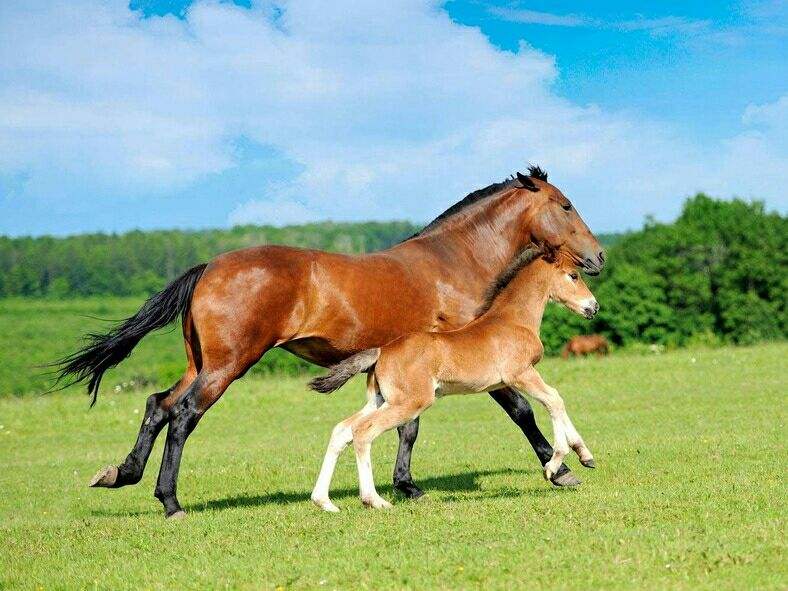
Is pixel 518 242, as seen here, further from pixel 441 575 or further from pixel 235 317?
pixel 441 575

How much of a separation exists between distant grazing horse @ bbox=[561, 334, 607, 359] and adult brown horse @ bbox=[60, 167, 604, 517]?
53743mm

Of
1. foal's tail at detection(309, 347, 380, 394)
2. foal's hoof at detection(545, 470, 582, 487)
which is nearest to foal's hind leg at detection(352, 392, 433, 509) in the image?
foal's tail at detection(309, 347, 380, 394)

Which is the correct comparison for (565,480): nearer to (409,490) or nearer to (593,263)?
(409,490)

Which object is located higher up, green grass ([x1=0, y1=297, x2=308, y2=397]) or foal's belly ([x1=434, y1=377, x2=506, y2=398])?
foal's belly ([x1=434, y1=377, x2=506, y2=398])

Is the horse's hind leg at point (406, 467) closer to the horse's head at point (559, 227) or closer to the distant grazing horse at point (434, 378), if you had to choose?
the distant grazing horse at point (434, 378)

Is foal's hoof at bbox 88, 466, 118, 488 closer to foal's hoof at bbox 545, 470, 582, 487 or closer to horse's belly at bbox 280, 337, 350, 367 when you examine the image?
horse's belly at bbox 280, 337, 350, 367

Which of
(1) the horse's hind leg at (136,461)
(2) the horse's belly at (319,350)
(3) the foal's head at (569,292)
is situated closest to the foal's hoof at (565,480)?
(3) the foal's head at (569,292)

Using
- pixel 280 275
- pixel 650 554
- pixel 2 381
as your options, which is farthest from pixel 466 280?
pixel 2 381

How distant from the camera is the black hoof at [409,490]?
9773 millimetres

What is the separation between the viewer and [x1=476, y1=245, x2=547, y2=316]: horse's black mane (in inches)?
378

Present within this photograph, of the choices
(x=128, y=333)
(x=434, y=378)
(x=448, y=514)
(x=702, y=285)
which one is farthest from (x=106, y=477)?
(x=702, y=285)

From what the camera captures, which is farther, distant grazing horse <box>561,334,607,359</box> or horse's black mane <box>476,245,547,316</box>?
distant grazing horse <box>561,334,607,359</box>

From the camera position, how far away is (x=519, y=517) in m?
7.60

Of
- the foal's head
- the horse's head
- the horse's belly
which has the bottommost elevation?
the horse's belly
